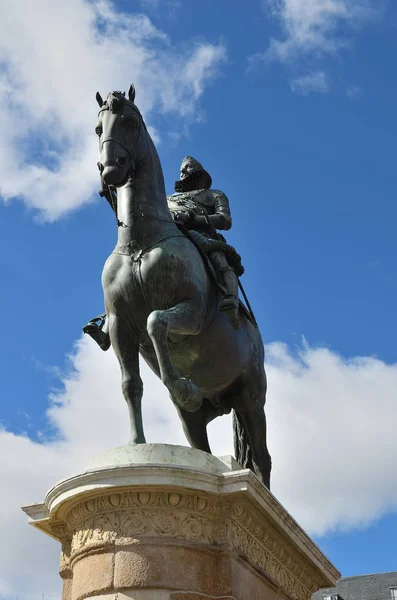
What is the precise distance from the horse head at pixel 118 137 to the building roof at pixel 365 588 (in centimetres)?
2908

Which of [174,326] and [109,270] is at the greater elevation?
[109,270]

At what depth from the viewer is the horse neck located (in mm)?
9234

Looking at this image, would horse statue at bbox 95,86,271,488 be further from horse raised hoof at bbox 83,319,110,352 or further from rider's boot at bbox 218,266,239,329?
horse raised hoof at bbox 83,319,110,352

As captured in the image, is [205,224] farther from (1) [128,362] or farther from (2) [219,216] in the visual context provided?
(1) [128,362]

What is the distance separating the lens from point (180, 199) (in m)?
11.0

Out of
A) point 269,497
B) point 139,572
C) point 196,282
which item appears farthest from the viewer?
point 196,282

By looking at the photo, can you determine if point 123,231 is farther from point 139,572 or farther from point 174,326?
point 139,572

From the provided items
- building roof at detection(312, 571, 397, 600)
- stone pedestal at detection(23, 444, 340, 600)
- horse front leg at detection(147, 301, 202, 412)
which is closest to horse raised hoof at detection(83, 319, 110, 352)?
horse front leg at detection(147, 301, 202, 412)

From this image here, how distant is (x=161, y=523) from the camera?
7.78m

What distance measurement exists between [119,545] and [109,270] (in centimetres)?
274

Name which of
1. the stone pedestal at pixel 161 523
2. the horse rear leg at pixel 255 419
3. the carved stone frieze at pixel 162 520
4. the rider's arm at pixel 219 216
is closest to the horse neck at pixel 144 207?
the rider's arm at pixel 219 216

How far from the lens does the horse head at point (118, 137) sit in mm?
8922

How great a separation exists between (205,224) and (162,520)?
12.5 ft

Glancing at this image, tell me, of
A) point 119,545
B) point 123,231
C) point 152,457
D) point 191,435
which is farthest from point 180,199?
point 119,545
